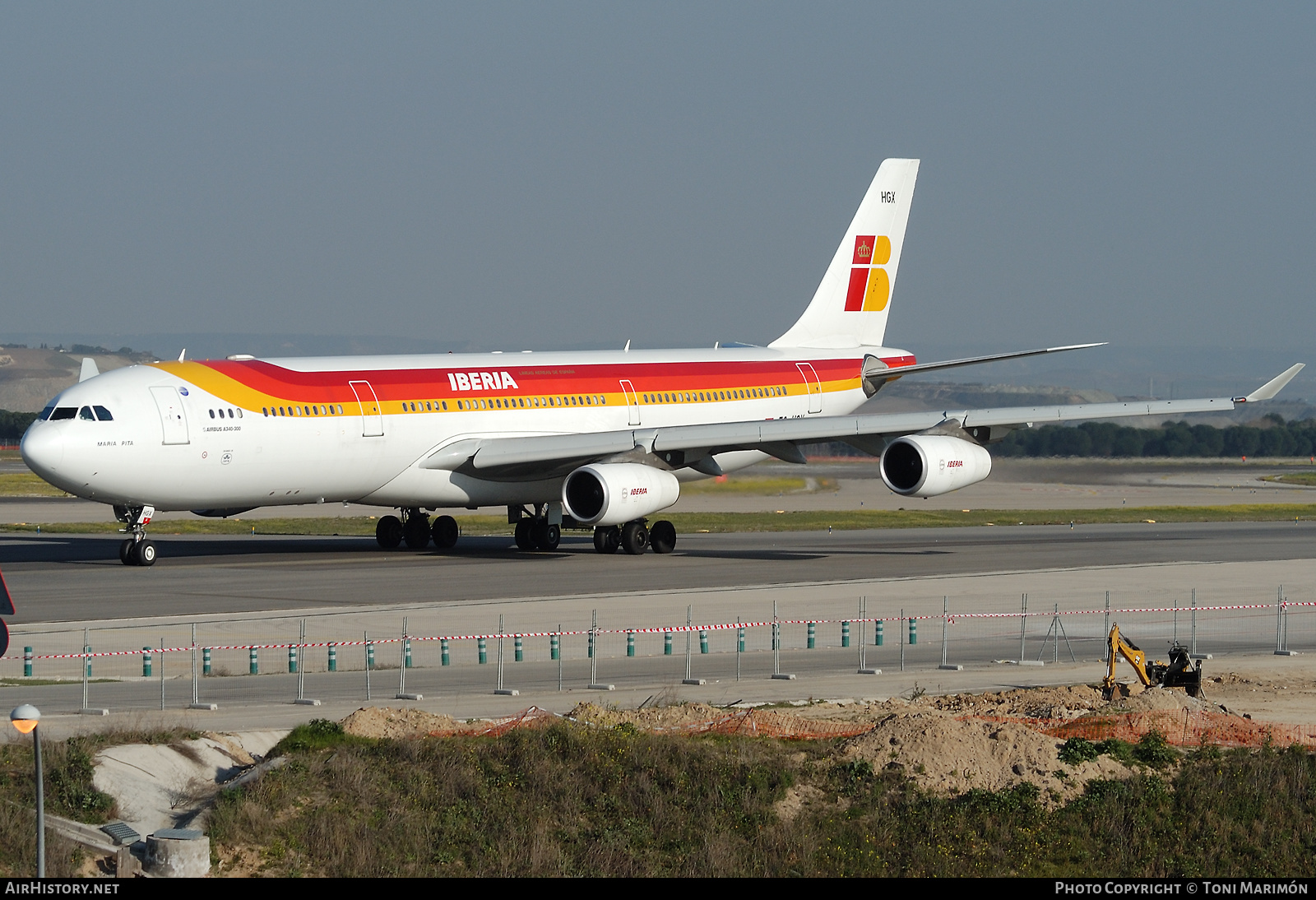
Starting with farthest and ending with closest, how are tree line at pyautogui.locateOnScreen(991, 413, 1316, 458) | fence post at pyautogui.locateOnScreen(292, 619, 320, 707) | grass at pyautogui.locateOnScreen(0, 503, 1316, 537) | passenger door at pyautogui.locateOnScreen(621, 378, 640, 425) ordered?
tree line at pyautogui.locateOnScreen(991, 413, 1316, 458) < grass at pyautogui.locateOnScreen(0, 503, 1316, 537) < passenger door at pyautogui.locateOnScreen(621, 378, 640, 425) < fence post at pyautogui.locateOnScreen(292, 619, 320, 707)

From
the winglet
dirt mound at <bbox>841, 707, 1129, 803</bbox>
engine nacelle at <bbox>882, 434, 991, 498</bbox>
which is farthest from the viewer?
engine nacelle at <bbox>882, 434, 991, 498</bbox>

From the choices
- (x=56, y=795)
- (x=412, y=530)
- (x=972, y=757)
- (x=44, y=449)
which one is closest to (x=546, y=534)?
(x=412, y=530)

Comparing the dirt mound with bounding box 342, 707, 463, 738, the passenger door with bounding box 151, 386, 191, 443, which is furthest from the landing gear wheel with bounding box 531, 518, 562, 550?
the dirt mound with bounding box 342, 707, 463, 738

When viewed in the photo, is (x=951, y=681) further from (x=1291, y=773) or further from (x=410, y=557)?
(x=410, y=557)

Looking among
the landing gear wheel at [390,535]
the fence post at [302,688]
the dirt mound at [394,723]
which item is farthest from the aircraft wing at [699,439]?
the dirt mound at [394,723]

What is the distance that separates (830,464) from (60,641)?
60784mm

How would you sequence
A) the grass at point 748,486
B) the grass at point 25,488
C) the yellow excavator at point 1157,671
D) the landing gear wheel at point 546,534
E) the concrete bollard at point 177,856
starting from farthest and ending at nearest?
1. the grass at point 25,488
2. the grass at point 748,486
3. the landing gear wheel at point 546,534
4. the yellow excavator at point 1157,671
5. the concrete bollard at point 177,856

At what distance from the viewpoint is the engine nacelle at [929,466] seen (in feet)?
130

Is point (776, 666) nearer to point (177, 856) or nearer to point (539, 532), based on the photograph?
point (177, 856)

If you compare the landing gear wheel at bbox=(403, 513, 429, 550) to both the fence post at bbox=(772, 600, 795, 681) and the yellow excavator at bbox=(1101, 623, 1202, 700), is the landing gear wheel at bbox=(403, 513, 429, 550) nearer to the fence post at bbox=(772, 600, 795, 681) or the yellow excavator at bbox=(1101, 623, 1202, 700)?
the fence post at bbox=(772, 600, 795, 681)

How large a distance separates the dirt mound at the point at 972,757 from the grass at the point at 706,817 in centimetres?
25

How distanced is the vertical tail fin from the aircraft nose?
2379 cm

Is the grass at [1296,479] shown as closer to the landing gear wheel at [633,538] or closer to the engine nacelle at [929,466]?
the engine nacelle at [929,466]

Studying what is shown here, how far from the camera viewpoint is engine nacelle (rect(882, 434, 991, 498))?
39750mm
